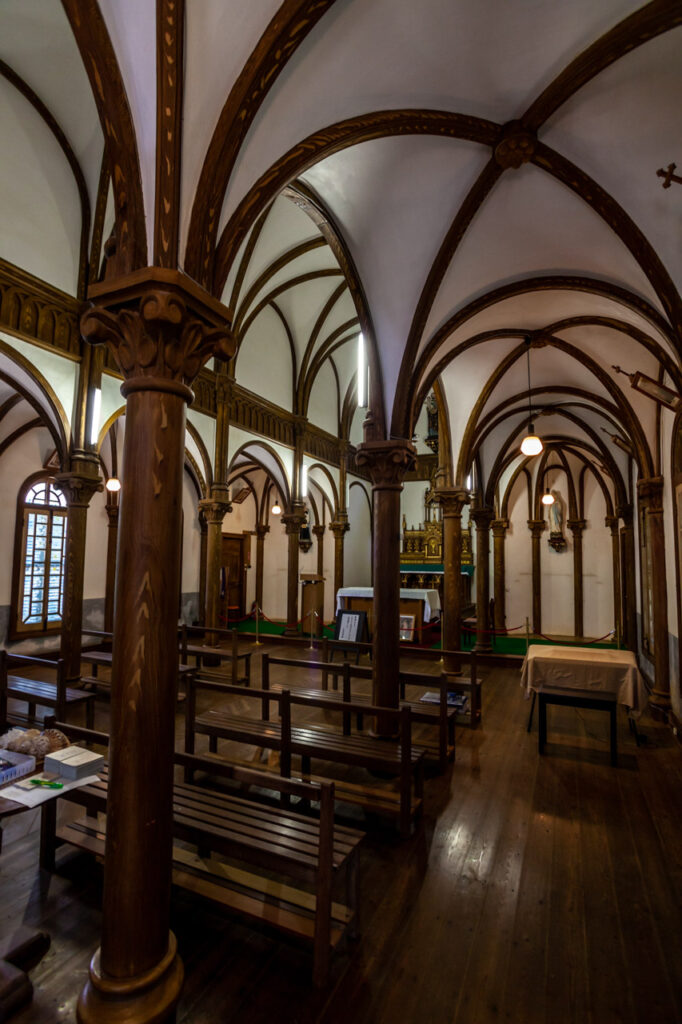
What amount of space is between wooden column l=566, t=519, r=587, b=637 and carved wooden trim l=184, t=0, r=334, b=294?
16.7 meters

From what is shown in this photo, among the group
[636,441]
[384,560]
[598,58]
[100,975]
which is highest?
[598,58]

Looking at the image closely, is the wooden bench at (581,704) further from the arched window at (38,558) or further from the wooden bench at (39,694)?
the arched window at (38,558)

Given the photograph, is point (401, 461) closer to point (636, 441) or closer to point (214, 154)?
point (214, 154)

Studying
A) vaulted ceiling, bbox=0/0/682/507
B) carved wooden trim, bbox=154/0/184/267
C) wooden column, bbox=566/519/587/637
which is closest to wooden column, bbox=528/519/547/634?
wooden column, bbox=566/519/587/637

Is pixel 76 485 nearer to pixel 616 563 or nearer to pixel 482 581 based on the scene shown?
pixel 482 581

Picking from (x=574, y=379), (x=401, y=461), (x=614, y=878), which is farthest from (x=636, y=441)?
(x=614, y=878)

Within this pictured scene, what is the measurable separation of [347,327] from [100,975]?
13.5 m

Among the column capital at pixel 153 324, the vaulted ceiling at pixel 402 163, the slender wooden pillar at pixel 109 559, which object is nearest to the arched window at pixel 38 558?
the slender wooden pillar at pixel 109 559

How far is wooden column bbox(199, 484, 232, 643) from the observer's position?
10.9 m

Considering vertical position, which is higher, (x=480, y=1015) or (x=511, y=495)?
(x=511, y=495)

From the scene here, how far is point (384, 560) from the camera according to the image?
5867 mm

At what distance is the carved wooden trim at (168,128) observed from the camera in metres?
2.60

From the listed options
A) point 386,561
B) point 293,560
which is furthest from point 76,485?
point 293,560

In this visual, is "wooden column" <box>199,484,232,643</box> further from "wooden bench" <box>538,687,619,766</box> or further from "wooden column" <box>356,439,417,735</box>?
"wooden bench" <box>538,687,619,766</box>
